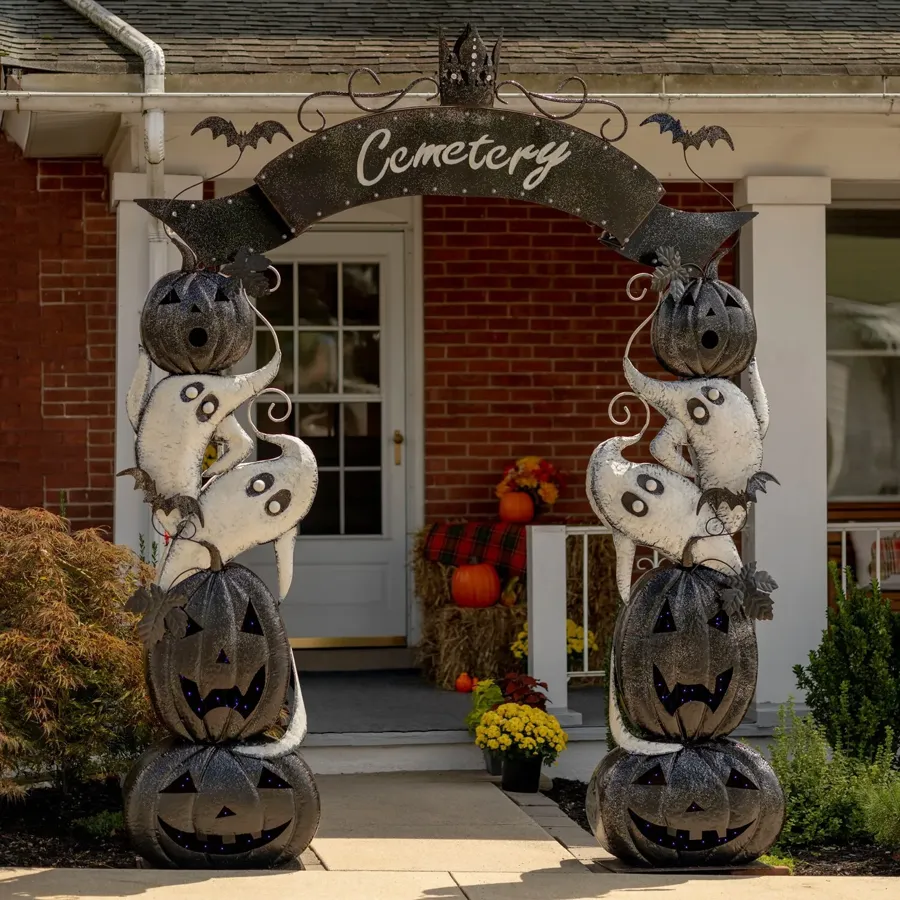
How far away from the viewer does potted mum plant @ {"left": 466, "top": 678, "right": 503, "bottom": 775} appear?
23.7 ft

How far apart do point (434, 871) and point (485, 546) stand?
347 centimetres

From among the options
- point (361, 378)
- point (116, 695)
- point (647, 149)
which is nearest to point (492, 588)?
point (361, 378)

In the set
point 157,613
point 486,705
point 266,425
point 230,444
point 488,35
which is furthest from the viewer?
point 266,425

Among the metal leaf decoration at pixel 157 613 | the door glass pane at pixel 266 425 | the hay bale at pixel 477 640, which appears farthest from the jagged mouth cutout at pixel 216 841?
the door glass pane at pixel 266 425

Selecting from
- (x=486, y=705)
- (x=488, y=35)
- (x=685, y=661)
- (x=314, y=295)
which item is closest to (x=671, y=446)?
(x=685, y=661)

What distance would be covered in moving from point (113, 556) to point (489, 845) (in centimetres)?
187

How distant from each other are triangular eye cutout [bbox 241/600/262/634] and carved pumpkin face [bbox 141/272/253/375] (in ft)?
2.71

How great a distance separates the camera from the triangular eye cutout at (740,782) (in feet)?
17.3

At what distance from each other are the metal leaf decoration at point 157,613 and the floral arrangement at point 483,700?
2420mm

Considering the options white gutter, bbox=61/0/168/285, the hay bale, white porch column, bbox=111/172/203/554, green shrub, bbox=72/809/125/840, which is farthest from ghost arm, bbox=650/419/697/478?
the hay bale

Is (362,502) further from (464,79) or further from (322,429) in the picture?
(464,79)

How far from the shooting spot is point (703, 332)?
17.6 feet

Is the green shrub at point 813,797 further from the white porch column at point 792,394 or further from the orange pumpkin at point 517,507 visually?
the orange pumpkin at point 517,507

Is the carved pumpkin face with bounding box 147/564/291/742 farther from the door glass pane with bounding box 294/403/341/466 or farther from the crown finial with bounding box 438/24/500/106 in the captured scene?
the door glass pane with bounding box 294/403/341/466
